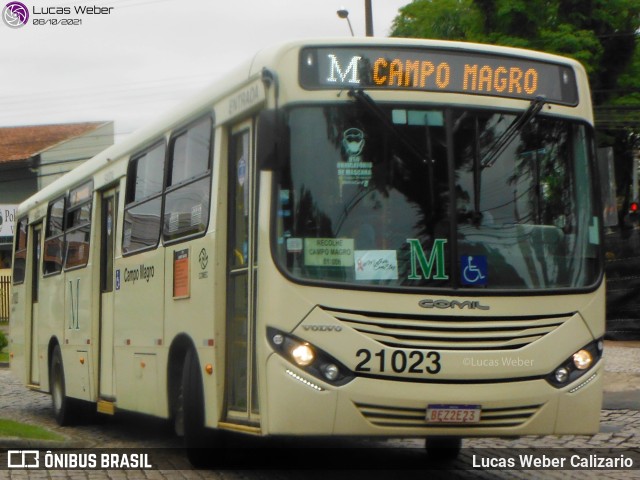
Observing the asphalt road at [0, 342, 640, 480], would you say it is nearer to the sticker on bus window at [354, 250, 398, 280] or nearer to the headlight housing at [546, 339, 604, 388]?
the headlight housing at [546, 339, 604, 388]

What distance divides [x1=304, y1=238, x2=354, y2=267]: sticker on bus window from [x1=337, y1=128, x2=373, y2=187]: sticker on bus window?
1.37 feet

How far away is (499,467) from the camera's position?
33.7 ft

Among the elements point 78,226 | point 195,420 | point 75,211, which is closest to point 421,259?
point 195,420

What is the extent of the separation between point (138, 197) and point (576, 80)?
471 cm

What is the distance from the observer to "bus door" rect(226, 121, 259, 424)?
8.70m

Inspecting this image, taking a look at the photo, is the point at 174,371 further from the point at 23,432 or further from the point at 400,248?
the point at 400,248

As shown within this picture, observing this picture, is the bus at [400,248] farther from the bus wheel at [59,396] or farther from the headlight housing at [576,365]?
the bus wheel at [59,396]

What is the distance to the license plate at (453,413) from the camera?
813 cm

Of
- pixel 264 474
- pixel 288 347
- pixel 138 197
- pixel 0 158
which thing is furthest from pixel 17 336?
pixel 0 158

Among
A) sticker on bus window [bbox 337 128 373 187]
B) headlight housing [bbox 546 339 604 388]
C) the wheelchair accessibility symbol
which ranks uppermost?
sticker on bus window [bbox 337 128 373 187]

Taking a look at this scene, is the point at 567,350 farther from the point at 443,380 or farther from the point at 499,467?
the point at 499,467

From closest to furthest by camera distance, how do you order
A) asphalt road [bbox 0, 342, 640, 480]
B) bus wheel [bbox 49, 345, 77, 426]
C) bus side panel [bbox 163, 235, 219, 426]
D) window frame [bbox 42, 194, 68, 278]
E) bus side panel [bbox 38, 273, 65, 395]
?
1. bus side panel [bbox 163, 235, 219, 426]
2. asphalt road [bbox 0, 342, 640, 480]
3. bus wheel [bbox 49, 345, 77, 426]
4. bus side panel [bbox 38, 273, 65, 395]
5. window frame [bbox 42, 194, 68, 278]

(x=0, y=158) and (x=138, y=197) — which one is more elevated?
(x=0, y=158)

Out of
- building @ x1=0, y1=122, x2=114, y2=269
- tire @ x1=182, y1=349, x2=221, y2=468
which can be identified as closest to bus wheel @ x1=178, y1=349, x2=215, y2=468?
tire @ x1=182, y1=349, x2=221, y2=468
